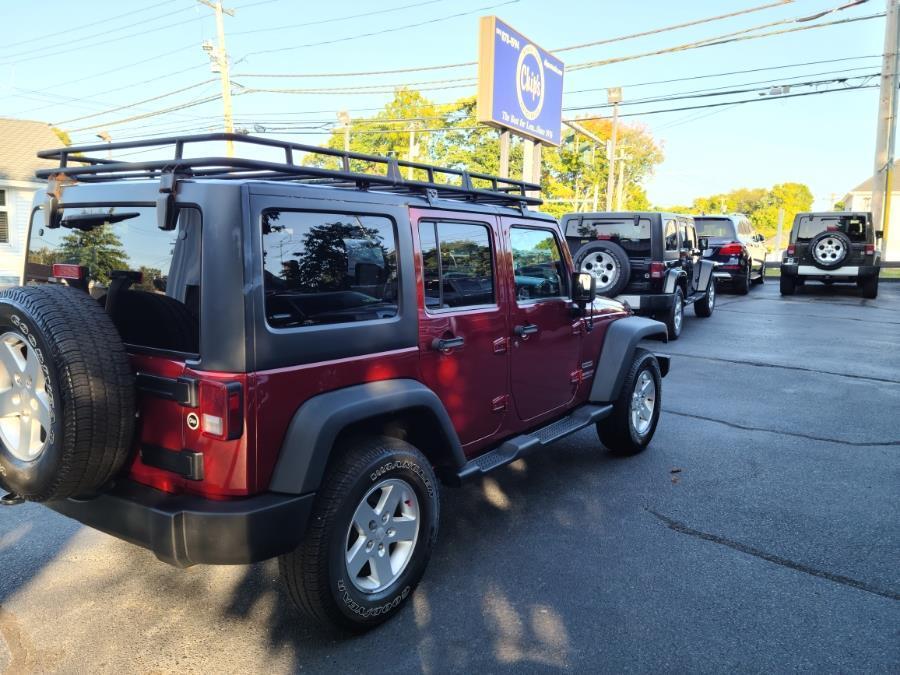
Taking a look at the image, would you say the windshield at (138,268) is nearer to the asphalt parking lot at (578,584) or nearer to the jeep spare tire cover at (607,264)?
the asphalt parking lot at (578,584)

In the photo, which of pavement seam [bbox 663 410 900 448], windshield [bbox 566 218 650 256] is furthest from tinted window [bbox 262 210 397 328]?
windshield [bbox 566 218 650 256]

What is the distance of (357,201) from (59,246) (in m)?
1.39

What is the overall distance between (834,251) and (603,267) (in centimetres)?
949

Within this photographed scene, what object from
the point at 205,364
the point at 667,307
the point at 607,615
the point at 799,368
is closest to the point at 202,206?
the point at 205,364

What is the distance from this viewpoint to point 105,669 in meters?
2.57

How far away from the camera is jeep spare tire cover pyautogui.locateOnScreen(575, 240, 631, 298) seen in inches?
373

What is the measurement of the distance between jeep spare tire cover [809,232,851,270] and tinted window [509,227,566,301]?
46.8 ft

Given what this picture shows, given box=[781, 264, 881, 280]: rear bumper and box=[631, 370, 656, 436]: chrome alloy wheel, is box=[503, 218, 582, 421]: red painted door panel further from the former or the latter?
box=[781, 264, 881, 280]: rear bumper

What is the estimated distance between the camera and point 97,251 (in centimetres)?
281

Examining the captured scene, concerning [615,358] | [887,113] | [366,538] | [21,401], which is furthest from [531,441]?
[887,113]

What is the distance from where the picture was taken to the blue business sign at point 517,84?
1186 centimetres

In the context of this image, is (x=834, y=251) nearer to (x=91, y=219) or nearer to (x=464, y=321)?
(x=464, y=321)

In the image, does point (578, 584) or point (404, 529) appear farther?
point (578, 584)

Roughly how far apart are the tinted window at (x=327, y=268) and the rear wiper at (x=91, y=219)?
0.65 metres
